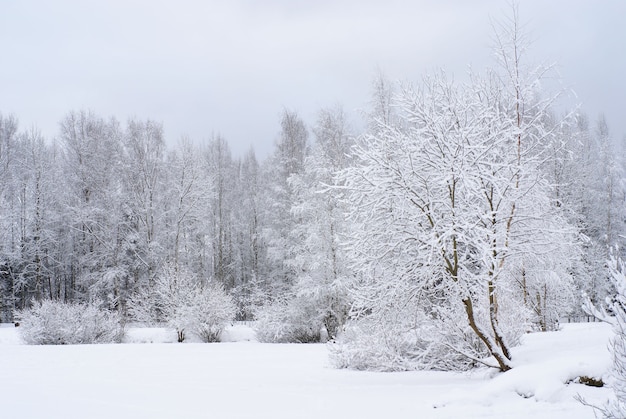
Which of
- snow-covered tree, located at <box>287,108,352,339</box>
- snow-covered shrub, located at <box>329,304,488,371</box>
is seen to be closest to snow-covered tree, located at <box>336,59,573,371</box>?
snow-covered shrub, located at <box>329,304,488,371</box>

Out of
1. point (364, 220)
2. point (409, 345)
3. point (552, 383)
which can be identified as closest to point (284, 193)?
point (409, 345)

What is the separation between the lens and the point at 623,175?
31.9 m

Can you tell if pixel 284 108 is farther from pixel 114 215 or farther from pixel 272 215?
pixel 114 215

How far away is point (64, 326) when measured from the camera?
1883 cm

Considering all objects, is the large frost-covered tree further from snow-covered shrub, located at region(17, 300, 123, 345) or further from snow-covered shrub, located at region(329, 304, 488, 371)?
snow-covered shrub, located at region(17, 300, 123, 345)

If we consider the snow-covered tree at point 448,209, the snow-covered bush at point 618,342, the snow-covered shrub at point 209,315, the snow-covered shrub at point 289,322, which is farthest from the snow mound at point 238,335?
the snow-covered bush at point 618,342

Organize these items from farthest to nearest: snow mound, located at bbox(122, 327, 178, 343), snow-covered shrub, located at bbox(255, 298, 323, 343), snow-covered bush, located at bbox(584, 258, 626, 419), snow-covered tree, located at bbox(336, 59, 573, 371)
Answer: snow mound, located at bbox(122, 327, 178, 343)
snow-covered shrub, located at bbox(255, 298, 323, 343)
snow-covered tree, located at bbox(336, 59, 573, 371)
snow-covered bush, located at bbox(584, 258, 626, 419)

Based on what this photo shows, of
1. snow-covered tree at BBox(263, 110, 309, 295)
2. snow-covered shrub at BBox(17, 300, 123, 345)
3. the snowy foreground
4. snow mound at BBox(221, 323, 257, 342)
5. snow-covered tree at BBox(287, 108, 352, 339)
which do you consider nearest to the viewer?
the snowy foreground

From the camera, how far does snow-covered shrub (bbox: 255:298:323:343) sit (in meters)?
21.0

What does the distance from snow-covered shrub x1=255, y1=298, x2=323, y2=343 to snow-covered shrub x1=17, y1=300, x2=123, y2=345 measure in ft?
20.1

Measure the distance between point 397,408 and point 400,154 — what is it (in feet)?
13.4

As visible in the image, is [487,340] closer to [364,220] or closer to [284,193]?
[364,220]

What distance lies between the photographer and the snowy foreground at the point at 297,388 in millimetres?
6215

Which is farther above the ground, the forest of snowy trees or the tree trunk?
the forest of snowy trees
